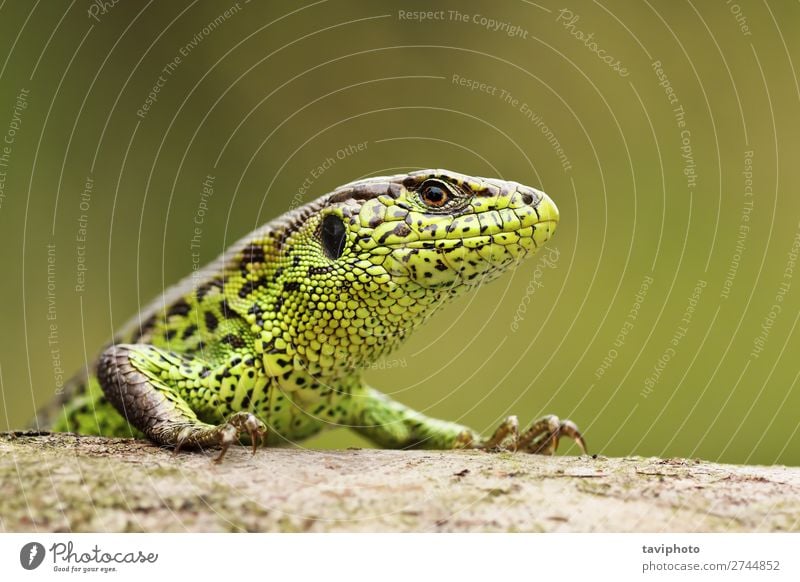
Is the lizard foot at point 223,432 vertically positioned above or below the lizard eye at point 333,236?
below

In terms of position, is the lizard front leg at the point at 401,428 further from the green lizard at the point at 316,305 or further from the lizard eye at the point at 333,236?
the lizard eye at the point at 333,236

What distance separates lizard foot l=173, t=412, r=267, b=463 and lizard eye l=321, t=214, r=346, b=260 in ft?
5.79

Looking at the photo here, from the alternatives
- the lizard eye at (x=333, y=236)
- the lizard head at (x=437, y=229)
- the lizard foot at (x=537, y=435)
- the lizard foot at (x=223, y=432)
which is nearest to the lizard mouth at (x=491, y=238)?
the lizard head at (x=437, y=229)

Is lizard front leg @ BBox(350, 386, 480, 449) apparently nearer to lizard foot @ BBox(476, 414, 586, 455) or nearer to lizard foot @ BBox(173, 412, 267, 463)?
lizard foot @ BBox(476, 414, 586, 455)

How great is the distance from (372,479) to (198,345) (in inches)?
108

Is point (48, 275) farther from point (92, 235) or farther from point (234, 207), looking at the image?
point (234, 207)

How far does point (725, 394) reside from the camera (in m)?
13.2

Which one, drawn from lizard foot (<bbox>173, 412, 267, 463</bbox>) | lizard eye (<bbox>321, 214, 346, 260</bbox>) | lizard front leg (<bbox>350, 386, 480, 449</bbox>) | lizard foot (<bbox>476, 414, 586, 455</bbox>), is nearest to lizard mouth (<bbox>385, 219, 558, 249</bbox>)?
lizard eye (<bbox>321, 214, 346, 260</bbox>)

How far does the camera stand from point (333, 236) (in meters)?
6.42

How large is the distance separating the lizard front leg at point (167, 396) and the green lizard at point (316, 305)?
1cm

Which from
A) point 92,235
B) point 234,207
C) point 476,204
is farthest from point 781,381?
point 92,235

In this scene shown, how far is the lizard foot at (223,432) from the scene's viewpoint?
16.2 ft

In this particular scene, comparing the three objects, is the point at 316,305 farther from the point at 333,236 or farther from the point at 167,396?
the point at 167,396
